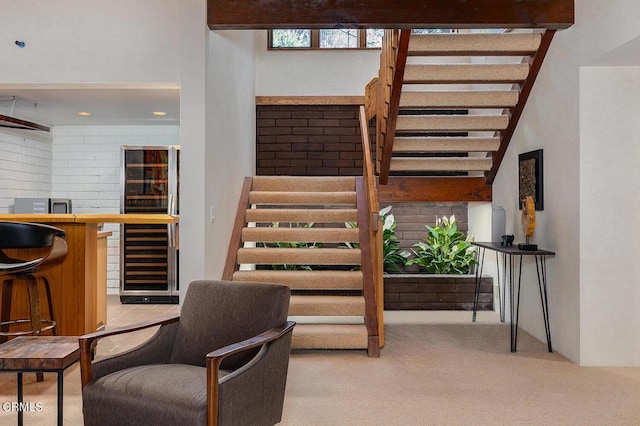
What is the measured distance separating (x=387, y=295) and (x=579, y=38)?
3.23 metres

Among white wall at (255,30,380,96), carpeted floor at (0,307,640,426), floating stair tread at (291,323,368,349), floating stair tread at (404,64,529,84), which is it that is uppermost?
white wall at (255,30,380,96)

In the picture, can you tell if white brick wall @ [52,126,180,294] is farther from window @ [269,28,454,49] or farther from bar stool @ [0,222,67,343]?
bar stool @ [0,222,67,343]

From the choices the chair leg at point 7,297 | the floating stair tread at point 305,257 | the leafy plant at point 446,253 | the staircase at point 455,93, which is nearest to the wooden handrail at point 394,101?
the staircase at point 455,93

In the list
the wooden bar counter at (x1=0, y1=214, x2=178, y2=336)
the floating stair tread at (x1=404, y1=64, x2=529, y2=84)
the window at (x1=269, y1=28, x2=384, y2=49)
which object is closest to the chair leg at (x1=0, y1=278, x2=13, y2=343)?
the wooden bar counter at (x1=0, y1=214, x2=178, y2=336)

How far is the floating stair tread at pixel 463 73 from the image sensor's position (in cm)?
493

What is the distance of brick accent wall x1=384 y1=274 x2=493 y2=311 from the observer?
6242 mm

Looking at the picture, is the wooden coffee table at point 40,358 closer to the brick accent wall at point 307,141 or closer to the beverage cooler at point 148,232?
the beverage cooler at point 148,232

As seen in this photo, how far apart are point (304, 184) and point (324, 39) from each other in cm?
252

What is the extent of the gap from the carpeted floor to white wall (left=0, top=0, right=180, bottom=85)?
2.16 meters

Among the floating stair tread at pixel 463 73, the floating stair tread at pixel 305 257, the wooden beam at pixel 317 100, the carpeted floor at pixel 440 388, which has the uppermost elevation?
the wooden beam at pixel 317 100

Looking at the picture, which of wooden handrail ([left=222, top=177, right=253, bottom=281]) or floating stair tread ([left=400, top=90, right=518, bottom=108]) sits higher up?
floating stair tread ([left=400, top=90, right=518, bottom=108])

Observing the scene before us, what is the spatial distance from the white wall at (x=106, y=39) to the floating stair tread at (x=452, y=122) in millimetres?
2224

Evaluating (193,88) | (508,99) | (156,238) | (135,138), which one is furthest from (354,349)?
(135,138)

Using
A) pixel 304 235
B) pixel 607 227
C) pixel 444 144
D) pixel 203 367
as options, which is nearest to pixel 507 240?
pixel 607 227
